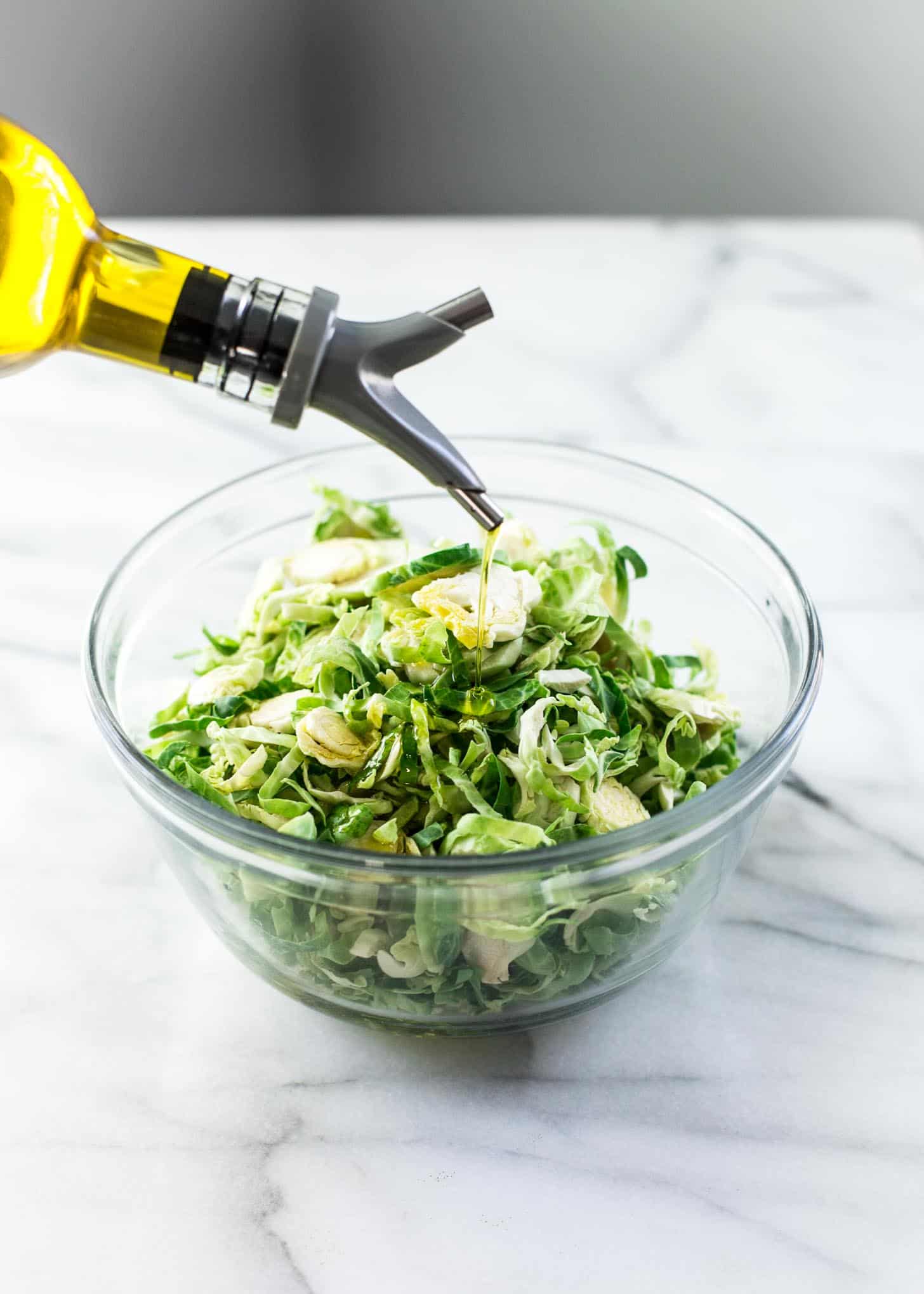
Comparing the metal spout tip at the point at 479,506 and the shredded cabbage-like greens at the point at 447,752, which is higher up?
the metal spout tip at the point at 479,506

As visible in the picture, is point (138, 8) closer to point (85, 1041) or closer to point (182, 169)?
point (182, 169)

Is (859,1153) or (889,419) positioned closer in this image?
(859,1153)

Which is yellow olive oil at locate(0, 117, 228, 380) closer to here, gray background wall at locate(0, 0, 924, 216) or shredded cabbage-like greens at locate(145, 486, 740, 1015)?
shredded cabbage-like greens at locate(145, 486, 740, 1015)

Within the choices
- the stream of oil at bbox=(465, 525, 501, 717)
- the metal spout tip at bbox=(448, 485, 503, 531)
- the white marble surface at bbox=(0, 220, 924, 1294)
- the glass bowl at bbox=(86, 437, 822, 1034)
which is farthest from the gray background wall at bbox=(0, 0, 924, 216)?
the metal spout tip at bbox=(448, 485, 503, 531)

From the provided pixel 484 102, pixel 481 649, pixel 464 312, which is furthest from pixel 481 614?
pixel 484 102

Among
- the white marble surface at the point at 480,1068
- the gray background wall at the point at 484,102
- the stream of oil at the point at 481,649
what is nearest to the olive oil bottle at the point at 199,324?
the stream of oil at the point at 481,649

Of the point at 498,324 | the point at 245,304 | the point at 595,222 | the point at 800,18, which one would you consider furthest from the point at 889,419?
the point at 800,18

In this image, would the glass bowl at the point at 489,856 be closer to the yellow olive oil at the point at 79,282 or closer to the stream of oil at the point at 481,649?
the stream of oil at the point at 481,649
